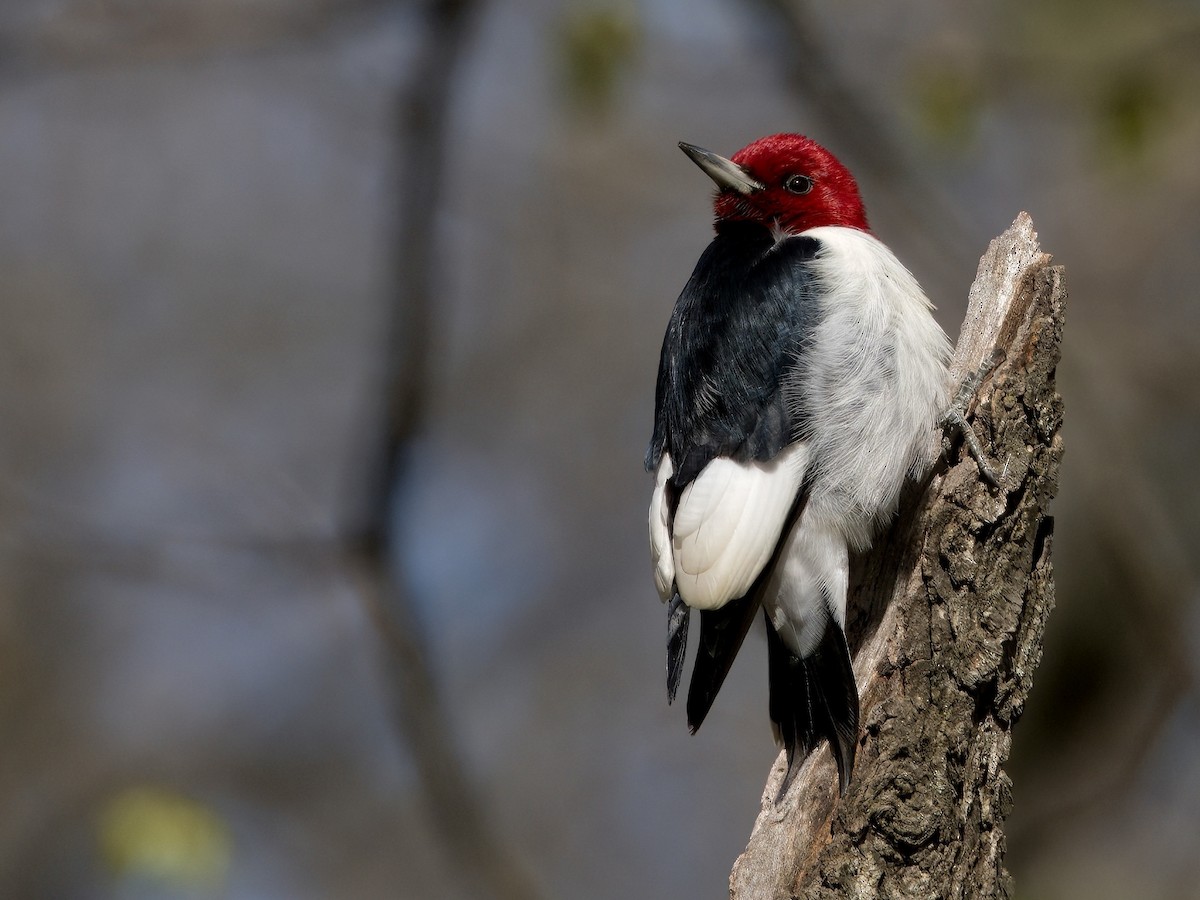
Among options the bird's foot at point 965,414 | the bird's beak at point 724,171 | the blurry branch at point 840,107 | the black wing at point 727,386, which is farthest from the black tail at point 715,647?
the blurry branch at point 840,107

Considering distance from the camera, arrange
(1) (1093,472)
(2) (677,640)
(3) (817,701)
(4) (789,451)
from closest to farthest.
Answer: (3) (817,701) → (2) (677,640) → (4) (789,451) → (1) (1093,472)

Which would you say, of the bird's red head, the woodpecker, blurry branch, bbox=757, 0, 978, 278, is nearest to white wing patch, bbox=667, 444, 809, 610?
the woodpecker

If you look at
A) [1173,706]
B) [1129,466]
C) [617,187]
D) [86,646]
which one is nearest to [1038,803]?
[1173,706]

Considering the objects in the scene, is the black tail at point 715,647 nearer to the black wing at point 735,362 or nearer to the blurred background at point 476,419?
the black wing at point 735,362

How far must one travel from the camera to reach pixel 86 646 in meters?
8.34

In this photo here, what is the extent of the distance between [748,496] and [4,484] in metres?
5.00

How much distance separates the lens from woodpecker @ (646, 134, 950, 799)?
305 centimetres

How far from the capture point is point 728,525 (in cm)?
305

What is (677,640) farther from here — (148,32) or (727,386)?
(148,32)

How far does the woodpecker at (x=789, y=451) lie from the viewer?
305 centimetres

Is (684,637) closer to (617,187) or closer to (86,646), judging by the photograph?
(617,187)

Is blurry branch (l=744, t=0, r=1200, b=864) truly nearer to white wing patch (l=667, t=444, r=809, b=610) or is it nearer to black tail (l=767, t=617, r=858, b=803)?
white wing patch (l=667, t=444, r=809, b=610)

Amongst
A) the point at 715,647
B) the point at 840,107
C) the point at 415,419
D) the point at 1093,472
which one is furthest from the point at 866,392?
the point at 1093,472

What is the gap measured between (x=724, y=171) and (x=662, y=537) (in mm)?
1186
